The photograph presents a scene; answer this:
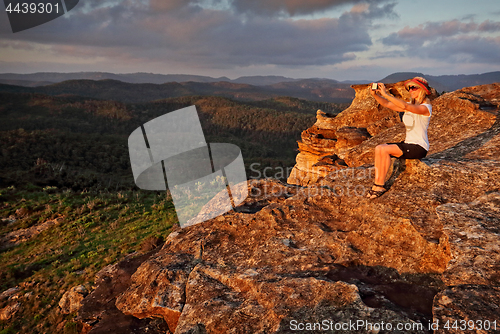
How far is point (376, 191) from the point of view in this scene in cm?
545

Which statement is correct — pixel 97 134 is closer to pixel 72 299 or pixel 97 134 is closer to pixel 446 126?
pixel 72 299

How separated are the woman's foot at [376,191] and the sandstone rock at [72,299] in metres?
7.01

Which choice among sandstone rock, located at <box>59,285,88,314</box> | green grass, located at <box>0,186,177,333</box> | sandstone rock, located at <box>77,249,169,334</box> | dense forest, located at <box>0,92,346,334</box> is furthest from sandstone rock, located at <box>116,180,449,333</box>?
green grass, located at <box>0,186,177,333</box>

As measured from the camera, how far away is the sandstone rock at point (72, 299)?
23.8ft

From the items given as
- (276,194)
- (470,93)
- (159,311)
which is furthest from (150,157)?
(470,93)

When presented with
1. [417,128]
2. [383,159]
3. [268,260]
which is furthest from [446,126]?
[268,260]

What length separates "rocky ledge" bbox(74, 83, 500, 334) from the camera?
3.26 metres

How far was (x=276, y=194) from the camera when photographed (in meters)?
7.78

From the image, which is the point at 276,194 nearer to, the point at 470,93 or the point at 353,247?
the point at 353,247

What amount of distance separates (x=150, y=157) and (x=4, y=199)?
478 inches

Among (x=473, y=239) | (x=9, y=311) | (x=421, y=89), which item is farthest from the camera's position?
(x=9, y=311)

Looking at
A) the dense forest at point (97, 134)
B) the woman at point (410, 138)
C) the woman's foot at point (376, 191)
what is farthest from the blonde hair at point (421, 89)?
the dense forest at point (97, 134)

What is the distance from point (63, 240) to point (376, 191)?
11.9 m

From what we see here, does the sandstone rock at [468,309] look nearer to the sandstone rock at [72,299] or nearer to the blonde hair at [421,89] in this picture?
the blonde hair at [421,89]
